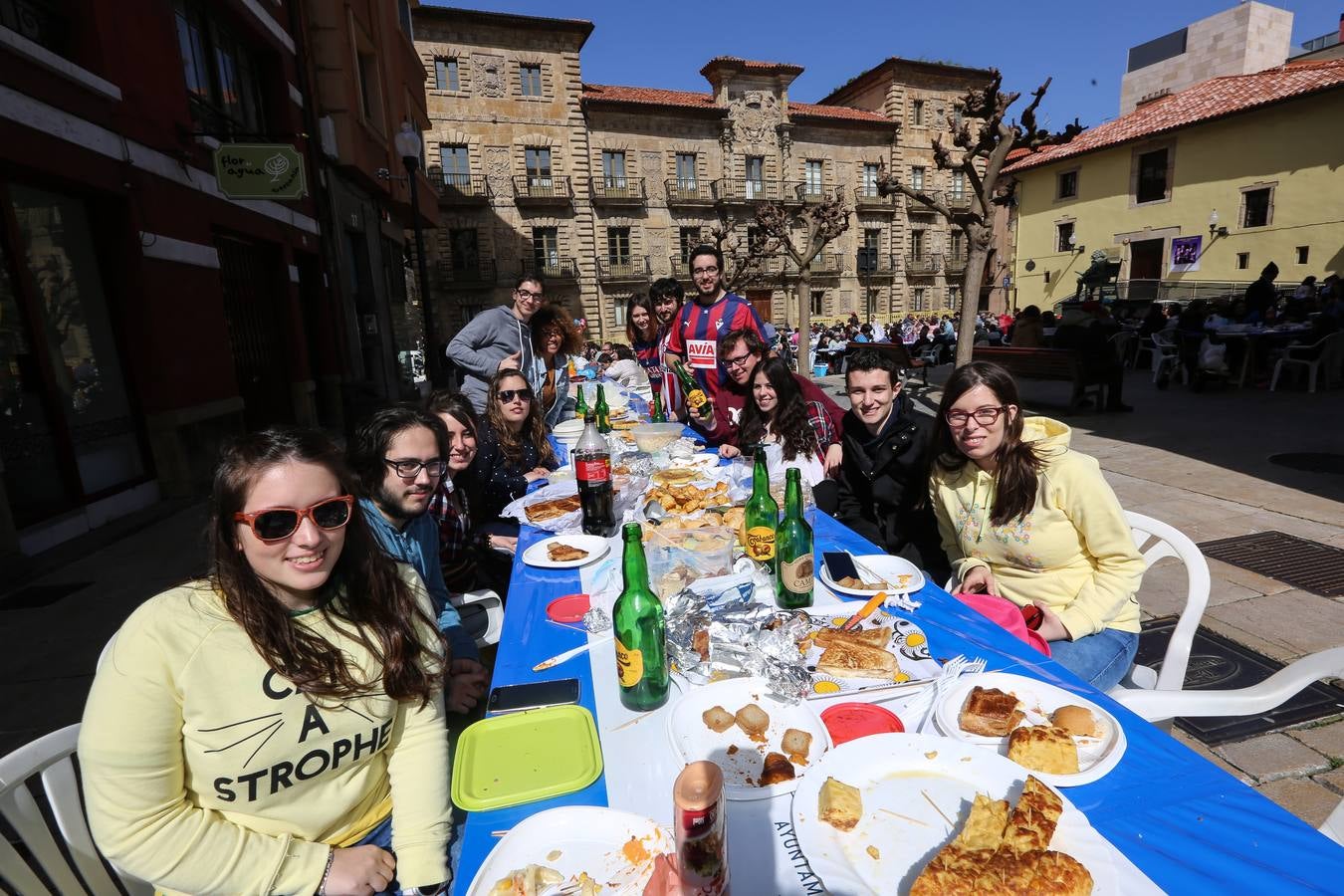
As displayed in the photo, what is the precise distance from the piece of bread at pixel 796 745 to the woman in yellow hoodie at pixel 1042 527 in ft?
4.32

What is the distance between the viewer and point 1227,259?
72.7 ft

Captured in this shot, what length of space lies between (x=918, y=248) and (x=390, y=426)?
39843mm

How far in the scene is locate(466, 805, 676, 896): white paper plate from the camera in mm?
1064

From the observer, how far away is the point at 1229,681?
2.89 meters

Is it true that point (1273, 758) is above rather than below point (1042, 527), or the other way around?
below

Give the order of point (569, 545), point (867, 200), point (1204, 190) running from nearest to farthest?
1. point (569, 545)
2. point (1204, 190)
3. point (867, 200)

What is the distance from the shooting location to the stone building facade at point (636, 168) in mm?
27562

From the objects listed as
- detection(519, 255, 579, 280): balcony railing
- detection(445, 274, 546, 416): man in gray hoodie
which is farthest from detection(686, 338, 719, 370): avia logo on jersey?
detection(519, 255, 579, 280): balcony railing

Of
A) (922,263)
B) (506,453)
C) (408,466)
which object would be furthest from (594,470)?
(922,263)

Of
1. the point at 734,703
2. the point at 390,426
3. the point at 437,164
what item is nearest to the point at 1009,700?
the point at 734,703

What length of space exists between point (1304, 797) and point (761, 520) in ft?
7.33

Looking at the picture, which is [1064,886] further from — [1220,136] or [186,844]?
[1220,136]

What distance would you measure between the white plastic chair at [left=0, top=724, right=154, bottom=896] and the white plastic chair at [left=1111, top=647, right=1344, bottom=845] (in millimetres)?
2684

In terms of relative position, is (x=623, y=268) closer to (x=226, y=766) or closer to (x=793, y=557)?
(x=793, y=557)
